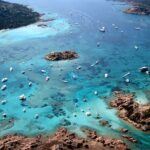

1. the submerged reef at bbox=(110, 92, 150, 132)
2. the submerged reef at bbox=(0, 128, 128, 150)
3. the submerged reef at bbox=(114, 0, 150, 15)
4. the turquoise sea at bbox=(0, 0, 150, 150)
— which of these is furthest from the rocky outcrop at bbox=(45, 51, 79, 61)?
the submerged reef at bbox=(114, 0, 150, 15)

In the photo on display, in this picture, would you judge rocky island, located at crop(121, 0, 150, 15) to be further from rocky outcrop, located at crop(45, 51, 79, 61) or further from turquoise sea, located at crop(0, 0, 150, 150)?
rocky outcrop, located at crop(45, 51, 79, 61)

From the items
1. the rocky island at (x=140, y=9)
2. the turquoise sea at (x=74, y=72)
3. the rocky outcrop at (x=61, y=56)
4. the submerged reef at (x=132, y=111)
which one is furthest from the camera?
the rocky island at (x=140, y=9)

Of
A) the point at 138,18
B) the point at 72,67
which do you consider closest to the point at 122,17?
the point at 138,18

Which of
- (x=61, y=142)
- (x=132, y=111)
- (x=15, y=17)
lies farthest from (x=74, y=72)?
(x=15, y=17)

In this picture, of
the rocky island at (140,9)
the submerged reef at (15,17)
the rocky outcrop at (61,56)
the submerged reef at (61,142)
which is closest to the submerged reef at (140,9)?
the rocky island at (140,9)

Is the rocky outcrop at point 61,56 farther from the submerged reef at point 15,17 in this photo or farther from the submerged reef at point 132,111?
the submerged reef at point 15,17

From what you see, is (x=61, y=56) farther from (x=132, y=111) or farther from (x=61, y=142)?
(x=61, y=142)

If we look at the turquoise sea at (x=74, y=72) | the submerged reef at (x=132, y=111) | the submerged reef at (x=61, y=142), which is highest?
the submerged reef at (x=132, y=111)
